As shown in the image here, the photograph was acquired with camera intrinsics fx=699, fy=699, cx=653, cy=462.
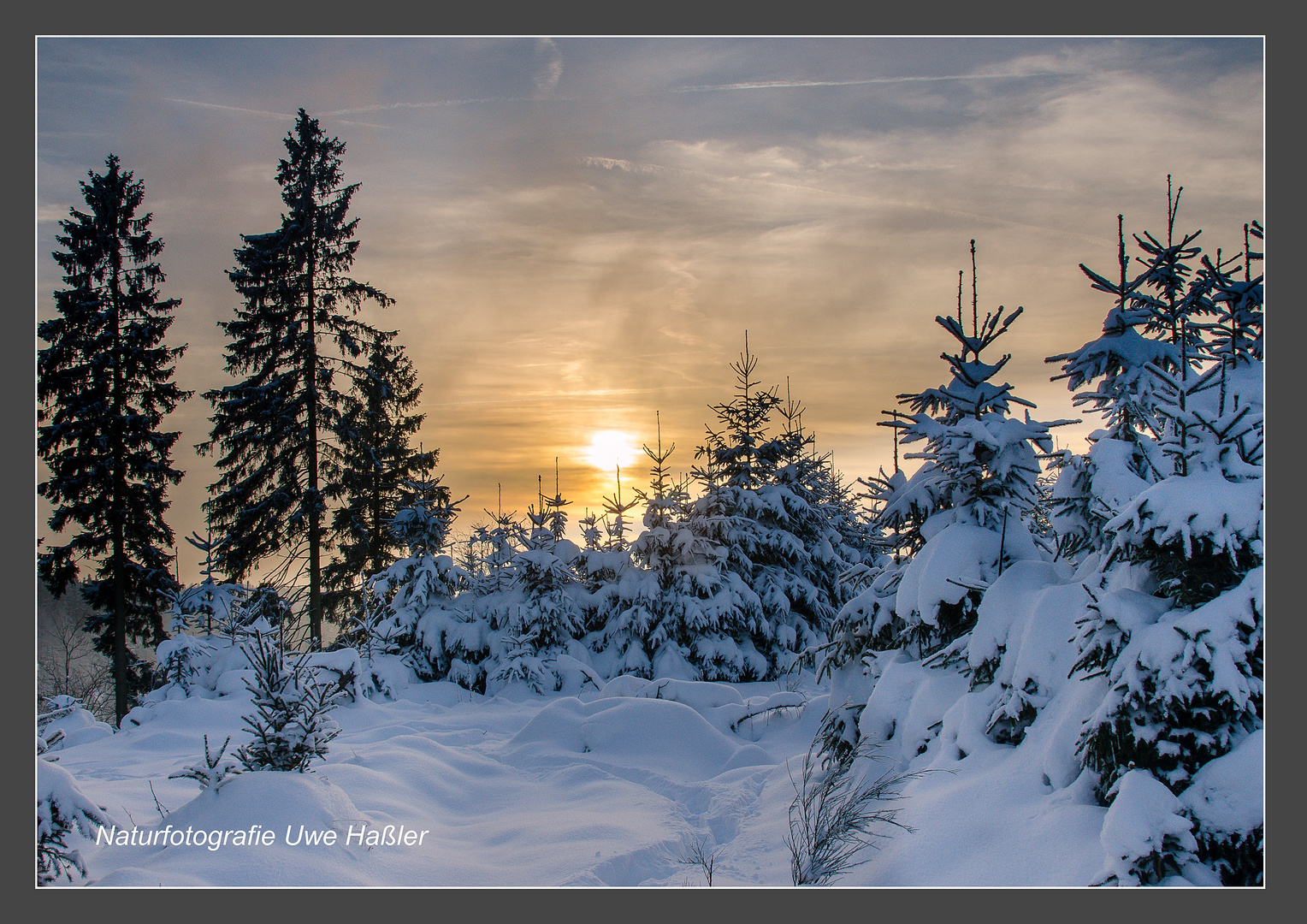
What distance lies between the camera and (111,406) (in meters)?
12.0

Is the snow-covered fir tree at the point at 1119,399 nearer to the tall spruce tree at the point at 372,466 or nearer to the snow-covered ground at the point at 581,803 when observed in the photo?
the snow-covered ground at the point at 581,803

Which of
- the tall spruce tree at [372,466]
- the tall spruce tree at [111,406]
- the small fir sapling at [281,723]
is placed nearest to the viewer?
the small fir sapling at [281,723]

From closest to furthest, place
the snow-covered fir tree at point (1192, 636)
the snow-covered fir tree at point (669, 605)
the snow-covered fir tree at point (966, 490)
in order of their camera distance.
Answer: the snow-covered fir tree at point (1192, 636)
the snow-covered fir tree at point (966, 490)
the snow-covered fir tree at point (669, 605)

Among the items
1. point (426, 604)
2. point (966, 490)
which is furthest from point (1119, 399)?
point (426, 604)

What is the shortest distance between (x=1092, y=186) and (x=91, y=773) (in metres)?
10.2

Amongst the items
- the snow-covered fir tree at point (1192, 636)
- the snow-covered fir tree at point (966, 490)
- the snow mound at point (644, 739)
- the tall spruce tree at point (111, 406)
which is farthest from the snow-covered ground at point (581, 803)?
the tall spruce tree at point (111, 406)

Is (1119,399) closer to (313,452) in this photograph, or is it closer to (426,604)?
(426,604)

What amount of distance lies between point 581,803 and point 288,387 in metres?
12.5

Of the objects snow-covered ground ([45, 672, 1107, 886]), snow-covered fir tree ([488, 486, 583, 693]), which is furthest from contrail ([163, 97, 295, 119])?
snow-covered fir tree ([488, 486, 583, 693])

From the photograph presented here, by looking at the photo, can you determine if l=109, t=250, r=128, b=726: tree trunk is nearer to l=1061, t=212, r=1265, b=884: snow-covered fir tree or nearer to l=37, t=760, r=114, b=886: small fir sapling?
l=37, t=760, r=114, b=886: small fir sapling

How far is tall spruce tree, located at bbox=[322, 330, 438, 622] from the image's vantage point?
15906 mm

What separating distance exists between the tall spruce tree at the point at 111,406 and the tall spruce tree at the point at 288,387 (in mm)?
1415

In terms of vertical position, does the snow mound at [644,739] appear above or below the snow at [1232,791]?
below

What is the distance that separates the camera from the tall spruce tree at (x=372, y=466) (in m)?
15.9
